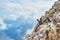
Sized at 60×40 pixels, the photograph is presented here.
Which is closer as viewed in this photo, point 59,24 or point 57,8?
point 59,24

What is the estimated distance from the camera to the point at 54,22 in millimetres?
58656

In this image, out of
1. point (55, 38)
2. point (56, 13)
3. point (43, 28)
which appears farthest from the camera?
point (56, 13)

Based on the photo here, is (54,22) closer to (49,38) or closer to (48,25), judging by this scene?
(48,25)

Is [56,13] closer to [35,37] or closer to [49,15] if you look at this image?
[49,15]

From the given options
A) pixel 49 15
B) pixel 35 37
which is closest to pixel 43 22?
pixel 49 15

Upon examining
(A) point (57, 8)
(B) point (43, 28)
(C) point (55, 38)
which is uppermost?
(A) point (57, 8)

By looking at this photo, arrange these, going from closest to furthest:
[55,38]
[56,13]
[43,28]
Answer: [55,38] → [43,28] → [56,13]

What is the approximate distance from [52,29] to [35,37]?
4421 mm

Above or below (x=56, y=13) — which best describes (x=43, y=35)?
below

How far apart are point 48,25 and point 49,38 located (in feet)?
14.9

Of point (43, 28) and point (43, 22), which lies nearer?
point (43, 28)

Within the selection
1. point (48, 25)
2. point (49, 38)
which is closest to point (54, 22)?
point (48, 25)

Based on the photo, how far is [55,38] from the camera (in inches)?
2127

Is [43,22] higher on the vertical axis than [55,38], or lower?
higher
